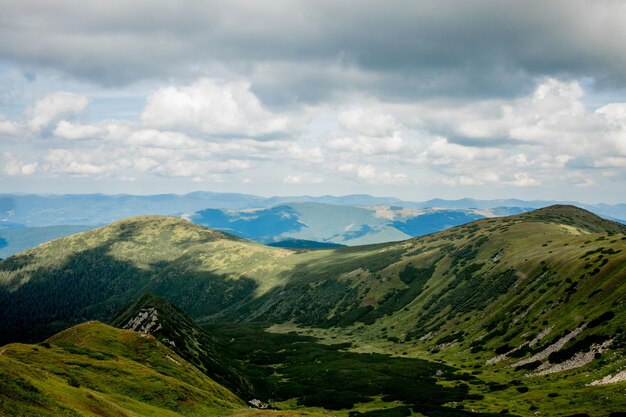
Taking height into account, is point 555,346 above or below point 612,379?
below

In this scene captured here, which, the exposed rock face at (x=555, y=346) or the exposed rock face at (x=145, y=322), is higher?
the exposed rock face at (x=555, y=346)

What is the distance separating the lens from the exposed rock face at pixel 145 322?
390 feet

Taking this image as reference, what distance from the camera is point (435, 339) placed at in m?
155

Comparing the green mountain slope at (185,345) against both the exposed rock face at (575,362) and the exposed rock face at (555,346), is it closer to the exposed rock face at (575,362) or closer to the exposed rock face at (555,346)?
the exposed rock face at (575,362)

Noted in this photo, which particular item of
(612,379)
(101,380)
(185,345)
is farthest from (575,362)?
(185,345)

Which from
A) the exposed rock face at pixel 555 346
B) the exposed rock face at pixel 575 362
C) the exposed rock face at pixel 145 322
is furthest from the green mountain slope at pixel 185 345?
the exposed rock face at pixel 555 346

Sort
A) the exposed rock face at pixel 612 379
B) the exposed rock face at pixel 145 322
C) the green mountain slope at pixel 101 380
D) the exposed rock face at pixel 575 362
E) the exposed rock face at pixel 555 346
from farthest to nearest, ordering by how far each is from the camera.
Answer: the exposed rock face at pixel 145 322 → the exposed rock face at pixel 555 346 → the exposed rock face at pixel 575 362 → the exposed rock face at pixel 612 379 → the green mountain slope at pixel 101 380

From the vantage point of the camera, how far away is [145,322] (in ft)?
419

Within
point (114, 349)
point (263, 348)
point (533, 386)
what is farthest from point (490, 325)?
point (114, 349)

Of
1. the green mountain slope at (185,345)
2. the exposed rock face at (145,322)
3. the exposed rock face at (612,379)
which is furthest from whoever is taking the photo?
the exposed rock face at (145,322)

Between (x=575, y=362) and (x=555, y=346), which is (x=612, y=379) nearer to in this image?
(x=575, y=362)

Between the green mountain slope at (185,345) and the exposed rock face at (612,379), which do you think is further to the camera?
the green mountain slope at (185,345)

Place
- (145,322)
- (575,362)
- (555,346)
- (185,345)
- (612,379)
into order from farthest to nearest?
(145,322)
(185,345)
(555,346)
(575,362)
(612,379)

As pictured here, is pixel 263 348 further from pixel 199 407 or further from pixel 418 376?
pixel 199 407
